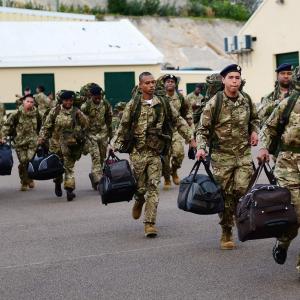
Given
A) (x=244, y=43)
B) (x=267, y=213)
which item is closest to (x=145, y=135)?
(x=267, y=213)

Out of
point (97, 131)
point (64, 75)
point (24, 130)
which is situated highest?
point (97, 131)

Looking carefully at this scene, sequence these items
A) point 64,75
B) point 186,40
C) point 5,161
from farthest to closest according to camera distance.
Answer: point 186,40
point 64,75
point 5,161

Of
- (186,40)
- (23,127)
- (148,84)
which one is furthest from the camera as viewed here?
(186,40)

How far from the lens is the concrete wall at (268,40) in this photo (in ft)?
106

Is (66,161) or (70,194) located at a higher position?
(66,161)

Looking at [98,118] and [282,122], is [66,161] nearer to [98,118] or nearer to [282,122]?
[98,118]

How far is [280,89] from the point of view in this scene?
11.0 m

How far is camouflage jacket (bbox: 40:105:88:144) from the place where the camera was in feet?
45.2

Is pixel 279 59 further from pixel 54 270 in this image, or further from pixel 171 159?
pixel 54 270

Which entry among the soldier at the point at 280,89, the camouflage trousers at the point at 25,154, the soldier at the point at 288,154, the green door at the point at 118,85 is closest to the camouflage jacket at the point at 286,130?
the soldier at the point at 288,154

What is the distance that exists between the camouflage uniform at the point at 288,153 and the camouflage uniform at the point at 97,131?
7.43 m

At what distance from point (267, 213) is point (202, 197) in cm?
146

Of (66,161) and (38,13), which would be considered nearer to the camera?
(66,161)

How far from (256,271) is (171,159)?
24.2ft
